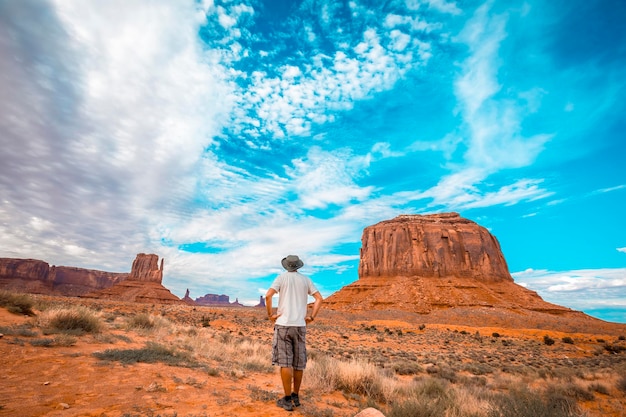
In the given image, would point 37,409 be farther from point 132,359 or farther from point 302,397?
point 302,397

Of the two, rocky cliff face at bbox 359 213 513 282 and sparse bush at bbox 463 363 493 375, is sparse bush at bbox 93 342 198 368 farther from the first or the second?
rocky cliff face at bbox 359 213 513 282

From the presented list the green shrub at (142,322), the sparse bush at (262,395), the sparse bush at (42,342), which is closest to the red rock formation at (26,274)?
the green shrub at (142,322)

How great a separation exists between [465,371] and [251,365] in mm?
8582

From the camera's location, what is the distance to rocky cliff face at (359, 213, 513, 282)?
222 ft

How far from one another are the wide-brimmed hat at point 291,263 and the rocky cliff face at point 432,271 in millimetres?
49500

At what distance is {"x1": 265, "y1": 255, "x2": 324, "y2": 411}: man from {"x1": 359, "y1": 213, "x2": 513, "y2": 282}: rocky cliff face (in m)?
67.9

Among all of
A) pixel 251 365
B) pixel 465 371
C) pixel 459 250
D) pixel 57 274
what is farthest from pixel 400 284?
pixel 57 274

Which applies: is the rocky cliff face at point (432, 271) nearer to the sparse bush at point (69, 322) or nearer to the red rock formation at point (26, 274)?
the sparse bush at point (69, 322)

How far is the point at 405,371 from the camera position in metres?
10.3

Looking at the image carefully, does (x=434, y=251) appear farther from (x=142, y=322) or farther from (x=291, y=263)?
(x=291, y=263)

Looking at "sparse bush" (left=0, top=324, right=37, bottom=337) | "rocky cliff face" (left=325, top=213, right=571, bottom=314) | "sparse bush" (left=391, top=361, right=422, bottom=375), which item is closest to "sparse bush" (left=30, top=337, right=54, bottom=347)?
"sparse bush" (left=0, top=324, right=37, bottom=337)

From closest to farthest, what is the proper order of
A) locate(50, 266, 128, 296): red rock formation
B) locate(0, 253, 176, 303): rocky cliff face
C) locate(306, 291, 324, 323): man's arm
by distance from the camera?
locate(306, 291, 324, 323): man's arm < locate(0, 253, 176, 303): rocky cliff face < locate(50, 266, 128, 296): red rock formation

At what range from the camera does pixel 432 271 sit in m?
67.1

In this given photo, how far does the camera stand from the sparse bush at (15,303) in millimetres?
9750
